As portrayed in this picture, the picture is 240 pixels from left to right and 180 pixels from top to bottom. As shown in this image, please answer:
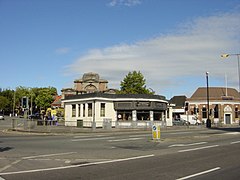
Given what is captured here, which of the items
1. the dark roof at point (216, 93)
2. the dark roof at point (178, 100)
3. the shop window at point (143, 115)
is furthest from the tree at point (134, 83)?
the dark roof at point (178, 100)

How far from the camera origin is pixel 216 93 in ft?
286

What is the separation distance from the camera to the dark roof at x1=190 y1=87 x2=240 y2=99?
84787 millimetres

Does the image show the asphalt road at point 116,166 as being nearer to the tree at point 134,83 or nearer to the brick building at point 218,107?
the tree at point 134,83

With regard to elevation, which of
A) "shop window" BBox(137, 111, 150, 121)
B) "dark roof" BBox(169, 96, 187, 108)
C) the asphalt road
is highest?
"dark roof" BBox(169, 96, 187, 108)

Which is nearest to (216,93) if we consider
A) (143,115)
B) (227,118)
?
(227,118)

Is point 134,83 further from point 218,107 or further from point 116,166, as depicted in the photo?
point 116,166

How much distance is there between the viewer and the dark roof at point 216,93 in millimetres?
84787

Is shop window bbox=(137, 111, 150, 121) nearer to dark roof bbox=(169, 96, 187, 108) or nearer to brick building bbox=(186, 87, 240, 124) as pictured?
brick building bbox=(186, 87, 240, 124)

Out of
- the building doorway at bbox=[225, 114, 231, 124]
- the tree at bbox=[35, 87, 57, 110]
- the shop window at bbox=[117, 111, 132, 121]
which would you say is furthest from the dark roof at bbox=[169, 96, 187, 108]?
the shop window at bbox=[117, 111, 132, 121]

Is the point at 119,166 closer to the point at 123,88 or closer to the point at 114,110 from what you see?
the point at 114,110

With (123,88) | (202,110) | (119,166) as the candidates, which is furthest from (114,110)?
(202,110)

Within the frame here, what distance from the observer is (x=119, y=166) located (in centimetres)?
1215

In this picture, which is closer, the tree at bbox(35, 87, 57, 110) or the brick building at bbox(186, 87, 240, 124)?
A: the brick building at bbox(186, 87, 240, 124)

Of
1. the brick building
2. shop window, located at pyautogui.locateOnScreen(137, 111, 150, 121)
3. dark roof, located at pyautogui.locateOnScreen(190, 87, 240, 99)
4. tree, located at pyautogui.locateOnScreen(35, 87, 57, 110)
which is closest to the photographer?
shop window, located at pyautogui.locateOnScreen(137, 111, 150, 121)
